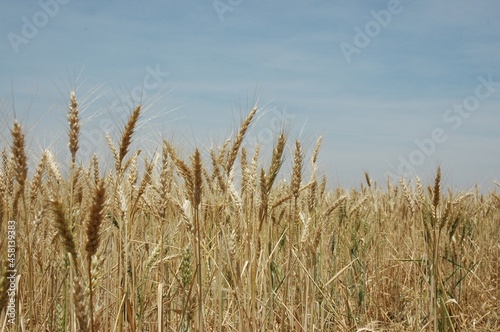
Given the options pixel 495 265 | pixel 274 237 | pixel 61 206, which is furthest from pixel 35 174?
pixel 495 265

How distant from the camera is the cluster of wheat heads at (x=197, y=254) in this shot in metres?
→ 1.81

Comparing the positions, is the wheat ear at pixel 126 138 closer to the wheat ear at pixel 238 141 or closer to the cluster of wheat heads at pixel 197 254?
the cluster of wheat heads at pixel 197 254

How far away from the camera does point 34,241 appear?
8.95 ft

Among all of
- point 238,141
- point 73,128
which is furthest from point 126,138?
point 238,141

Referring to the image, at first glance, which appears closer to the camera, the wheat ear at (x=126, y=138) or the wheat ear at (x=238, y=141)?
the wheat ear at (x=126, y=138)

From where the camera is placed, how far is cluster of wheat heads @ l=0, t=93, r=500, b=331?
1.81 metres

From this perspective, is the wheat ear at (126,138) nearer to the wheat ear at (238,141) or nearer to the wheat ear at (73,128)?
the wheat ear at (73,128)

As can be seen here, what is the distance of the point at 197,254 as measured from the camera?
2.12m

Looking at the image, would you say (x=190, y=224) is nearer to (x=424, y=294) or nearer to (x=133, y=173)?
(x=133, y=173)

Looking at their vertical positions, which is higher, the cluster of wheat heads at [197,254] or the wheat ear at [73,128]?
the wheat ear at [73,128]

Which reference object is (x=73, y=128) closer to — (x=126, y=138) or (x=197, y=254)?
(x=126, y=138)

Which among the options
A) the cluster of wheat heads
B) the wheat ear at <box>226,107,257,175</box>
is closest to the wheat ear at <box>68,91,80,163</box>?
the cluster of wheat heads

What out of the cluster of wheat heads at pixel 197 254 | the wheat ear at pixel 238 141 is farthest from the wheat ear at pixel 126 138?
the wheat ear at pixel 238 141

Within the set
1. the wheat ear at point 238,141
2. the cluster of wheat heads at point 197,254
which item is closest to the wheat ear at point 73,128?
the cluster of wheat heads at point 197,254
